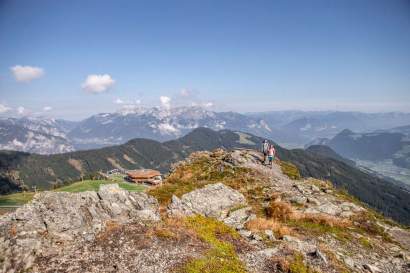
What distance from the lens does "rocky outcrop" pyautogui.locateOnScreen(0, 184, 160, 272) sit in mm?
17828

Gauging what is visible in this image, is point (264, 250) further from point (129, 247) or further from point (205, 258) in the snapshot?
point (129, 247)

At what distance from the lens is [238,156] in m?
48.9

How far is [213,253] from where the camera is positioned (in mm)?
18969

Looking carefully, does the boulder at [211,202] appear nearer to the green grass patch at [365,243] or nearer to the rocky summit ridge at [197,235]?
the rocky summit ridge at [197,235]

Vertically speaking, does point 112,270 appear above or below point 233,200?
above

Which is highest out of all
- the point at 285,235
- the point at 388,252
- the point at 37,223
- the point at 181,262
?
the point at 37,223

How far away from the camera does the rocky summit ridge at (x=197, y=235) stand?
57.8 feet

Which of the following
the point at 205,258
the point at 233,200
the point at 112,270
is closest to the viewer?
the point at 112,270

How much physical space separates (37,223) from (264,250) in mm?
16002

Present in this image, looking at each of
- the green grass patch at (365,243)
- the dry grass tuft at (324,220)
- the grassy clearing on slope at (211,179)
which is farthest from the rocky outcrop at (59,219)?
the green grass patch at (365,243)

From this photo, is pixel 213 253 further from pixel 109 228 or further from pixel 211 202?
pixel 211 202

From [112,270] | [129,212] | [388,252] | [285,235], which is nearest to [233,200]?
[285,235]

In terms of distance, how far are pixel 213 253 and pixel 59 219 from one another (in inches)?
454

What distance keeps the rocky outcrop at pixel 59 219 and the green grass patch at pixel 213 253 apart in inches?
157
